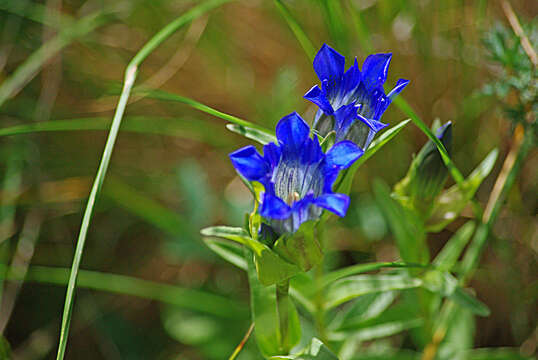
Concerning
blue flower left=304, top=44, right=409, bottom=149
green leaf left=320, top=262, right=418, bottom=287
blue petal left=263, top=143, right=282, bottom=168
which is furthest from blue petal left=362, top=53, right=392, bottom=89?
green leaf left=320, top=262, right=418, bottom=287

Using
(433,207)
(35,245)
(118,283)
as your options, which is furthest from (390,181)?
(35,245)

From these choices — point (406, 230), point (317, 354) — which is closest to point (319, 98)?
point (317, 354)

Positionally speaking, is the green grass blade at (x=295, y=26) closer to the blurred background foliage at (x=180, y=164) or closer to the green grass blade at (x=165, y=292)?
the blurred background foliage at (x=180, y=164)

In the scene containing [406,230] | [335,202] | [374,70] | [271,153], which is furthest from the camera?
[406,230]

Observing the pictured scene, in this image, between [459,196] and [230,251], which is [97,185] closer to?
[230,251]

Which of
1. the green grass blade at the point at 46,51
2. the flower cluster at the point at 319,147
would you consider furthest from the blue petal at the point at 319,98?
the green grass blade at the point at 46,51

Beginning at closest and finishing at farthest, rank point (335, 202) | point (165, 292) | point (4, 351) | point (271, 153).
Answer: point (335, 202)
point (271, 153)
point (4, 351)
point (165, 292)

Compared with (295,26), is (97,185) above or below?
below

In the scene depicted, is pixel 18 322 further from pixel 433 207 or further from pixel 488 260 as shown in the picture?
pixel 488 260
